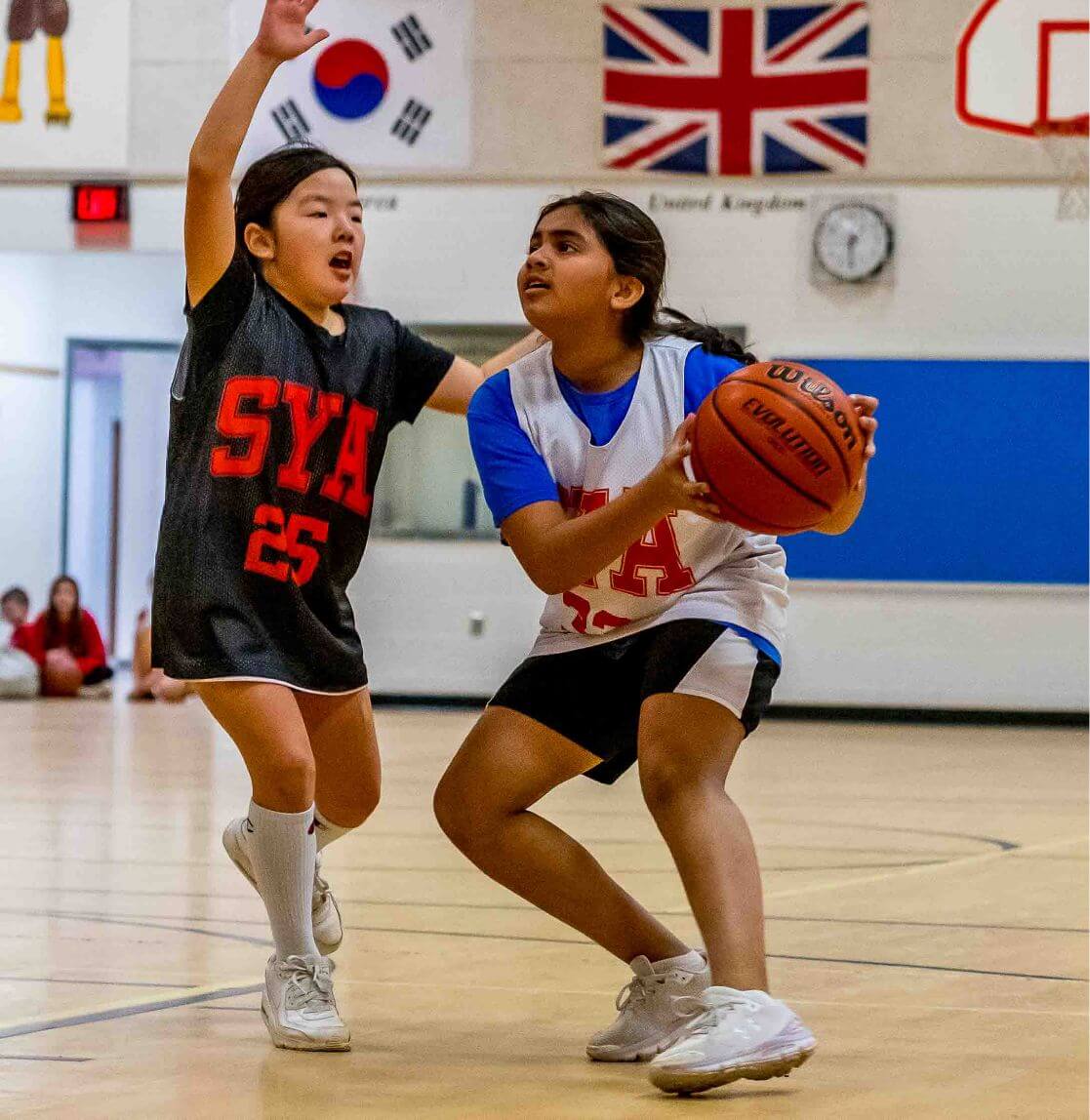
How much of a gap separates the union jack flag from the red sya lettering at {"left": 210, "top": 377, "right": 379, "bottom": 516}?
875 cm

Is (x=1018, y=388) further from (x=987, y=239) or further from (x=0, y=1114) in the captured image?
(x=0, y=1114)

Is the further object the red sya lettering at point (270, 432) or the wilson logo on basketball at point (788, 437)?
the red sya lettering at point (270, 432)

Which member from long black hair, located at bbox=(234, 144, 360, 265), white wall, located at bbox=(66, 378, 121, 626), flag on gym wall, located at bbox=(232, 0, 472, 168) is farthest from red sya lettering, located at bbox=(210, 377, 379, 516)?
white wall, located at bbox=(66, 378, 121, 626)

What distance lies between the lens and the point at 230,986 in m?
3.59

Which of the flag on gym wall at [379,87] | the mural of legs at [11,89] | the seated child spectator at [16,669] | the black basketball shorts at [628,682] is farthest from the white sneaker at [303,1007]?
the mural of legs at [11,89]

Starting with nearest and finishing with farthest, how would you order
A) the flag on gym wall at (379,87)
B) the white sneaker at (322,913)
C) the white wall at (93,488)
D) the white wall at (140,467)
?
the white sneaker at (322,913)
the flag on gym wall at (379,87)
the white wall at (140,467)
the white wall at (93,488)

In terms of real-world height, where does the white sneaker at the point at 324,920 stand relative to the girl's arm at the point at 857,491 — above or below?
below

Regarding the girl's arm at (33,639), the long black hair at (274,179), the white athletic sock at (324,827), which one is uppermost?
the long black hair at (274,179)

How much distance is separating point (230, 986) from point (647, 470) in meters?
1.35

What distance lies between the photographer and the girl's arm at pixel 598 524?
2641mm

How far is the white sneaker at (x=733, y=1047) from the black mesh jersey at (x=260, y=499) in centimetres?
93

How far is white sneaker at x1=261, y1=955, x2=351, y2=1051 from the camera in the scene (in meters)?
3.05

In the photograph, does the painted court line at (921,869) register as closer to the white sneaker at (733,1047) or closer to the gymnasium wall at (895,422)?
the white sneaker at (733,1047)

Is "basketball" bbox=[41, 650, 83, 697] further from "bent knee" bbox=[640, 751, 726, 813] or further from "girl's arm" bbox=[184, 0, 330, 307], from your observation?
"bent knee" bbox=[640, 751, 726, 813]
